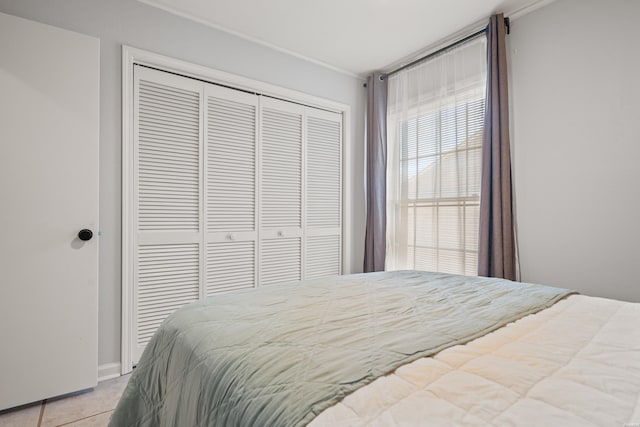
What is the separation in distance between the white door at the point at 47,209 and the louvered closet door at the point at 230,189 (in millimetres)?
770

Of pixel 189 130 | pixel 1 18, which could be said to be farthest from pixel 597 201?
pixel 1 18

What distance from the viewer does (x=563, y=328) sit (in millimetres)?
975

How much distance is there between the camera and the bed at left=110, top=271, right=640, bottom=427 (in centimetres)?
57

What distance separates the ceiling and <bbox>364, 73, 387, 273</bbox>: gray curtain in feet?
1.46

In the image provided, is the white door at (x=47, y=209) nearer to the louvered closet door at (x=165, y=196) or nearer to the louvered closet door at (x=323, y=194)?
the louvered closet door at (x=165, y=196)

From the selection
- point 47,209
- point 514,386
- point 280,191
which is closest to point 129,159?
point 47,209

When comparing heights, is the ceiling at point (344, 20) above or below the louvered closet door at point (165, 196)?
above

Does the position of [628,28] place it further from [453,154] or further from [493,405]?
[493,405]

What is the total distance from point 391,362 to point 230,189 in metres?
2.16

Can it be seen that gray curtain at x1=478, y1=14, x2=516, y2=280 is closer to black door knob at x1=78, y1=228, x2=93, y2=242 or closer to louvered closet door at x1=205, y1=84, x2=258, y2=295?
louvered closet door at x1=205, y1=84, x2=258, y2=295

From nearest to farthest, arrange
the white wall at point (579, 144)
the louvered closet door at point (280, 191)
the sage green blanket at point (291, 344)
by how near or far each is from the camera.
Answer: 1. the sage green blanket at point (291, 344)
2. the white wall at point (579, 144)
3. the louvered closet door at point (280, 191)

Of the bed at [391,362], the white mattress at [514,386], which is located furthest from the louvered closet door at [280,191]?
the white mattress at [514,386]

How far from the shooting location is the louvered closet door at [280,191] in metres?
2.80

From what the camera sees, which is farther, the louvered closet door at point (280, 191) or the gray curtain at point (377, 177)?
the gray curtain at point (377, 177)
